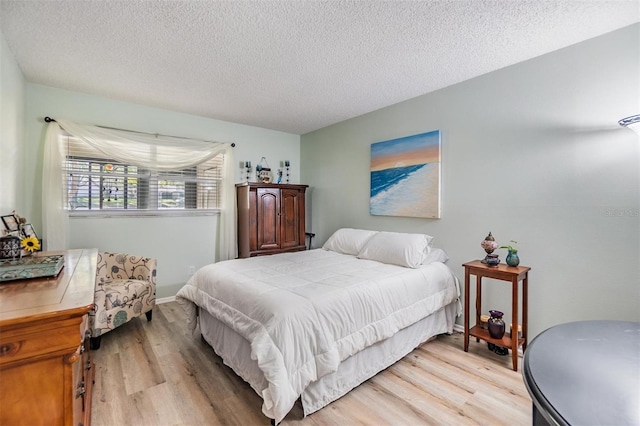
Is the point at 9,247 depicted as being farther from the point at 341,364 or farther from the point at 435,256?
the point at 435,256

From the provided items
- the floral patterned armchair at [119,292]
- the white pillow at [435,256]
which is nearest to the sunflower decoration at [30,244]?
the floral patterned armchair at [119,292]

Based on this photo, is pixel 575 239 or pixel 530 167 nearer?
pixel 575 239

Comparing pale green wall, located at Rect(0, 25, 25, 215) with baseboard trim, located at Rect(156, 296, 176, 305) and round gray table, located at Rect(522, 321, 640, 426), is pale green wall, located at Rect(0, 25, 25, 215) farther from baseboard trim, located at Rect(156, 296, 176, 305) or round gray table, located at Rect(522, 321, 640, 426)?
round gray table, located at Rect(522, 321, 640, 426)

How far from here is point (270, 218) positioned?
13.5 feet

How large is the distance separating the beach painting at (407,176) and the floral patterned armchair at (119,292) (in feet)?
8.97

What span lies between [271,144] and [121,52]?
8.28 feet

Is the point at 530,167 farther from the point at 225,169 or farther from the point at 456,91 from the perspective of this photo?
the point at 225,169

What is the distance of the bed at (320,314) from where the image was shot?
164cm

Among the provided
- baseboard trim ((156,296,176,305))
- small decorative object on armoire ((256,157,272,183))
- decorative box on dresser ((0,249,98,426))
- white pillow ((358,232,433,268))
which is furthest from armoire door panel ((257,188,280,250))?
decorative box on dresser ((0,249,98,426))

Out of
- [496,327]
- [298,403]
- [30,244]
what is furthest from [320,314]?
[30,244]

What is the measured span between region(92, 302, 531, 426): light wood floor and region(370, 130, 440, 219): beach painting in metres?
1.47

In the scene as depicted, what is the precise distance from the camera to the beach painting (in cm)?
310

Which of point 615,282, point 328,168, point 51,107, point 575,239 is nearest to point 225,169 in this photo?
point 328,168

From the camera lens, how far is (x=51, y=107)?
9.86 feet
